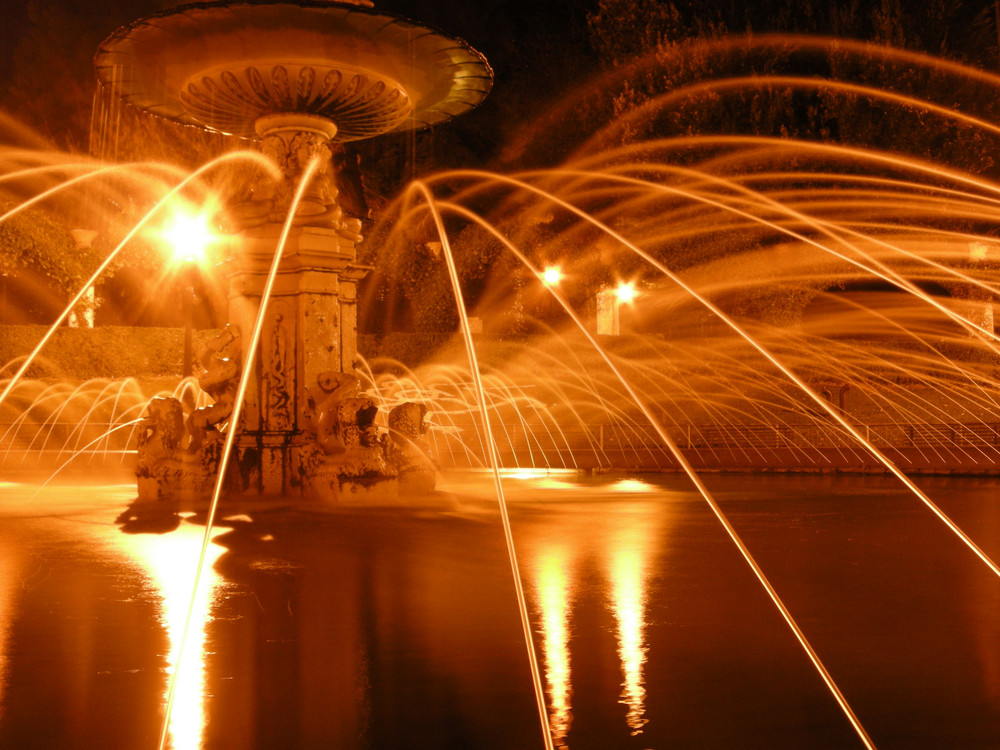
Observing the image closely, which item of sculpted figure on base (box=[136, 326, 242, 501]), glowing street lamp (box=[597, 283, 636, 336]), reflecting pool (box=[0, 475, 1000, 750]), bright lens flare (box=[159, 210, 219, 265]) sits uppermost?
glowing street lamp (box=[597, 283, 636, 336])

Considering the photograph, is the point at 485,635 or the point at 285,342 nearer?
the point at 485,635

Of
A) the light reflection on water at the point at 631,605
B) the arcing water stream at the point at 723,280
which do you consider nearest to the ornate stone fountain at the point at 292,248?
the light reflection on water at the point at 631,605

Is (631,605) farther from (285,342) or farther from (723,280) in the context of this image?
(723,280)

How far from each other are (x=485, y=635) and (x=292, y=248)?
22.7 feet

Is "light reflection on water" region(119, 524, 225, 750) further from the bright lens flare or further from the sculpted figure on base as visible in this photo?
the bright lens flare

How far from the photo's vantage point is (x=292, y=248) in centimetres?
1132

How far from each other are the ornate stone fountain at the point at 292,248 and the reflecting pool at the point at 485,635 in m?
1.66

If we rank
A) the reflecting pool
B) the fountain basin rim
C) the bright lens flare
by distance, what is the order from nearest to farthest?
1. the reflecting pool
2. the fountain basin rim
3. the bright lens flare

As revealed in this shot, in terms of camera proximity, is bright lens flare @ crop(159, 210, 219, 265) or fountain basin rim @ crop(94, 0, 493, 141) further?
bright lens flare @ crop(159, 210, 219, 265)

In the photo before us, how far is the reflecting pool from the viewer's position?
3.84m

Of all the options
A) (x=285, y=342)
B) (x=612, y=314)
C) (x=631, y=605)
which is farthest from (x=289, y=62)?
(x=612, y=314)

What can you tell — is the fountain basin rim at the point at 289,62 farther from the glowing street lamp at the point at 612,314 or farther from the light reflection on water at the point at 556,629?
the glowing street lamp at the point at 612,314

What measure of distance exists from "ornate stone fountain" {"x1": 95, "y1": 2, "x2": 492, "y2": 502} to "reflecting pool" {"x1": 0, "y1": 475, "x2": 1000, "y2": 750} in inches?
65.2

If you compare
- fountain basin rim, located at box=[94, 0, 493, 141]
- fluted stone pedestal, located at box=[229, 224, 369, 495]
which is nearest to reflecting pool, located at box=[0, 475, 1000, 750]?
fluted stone pedestal, located at box=[229, 224, 369, 495]
